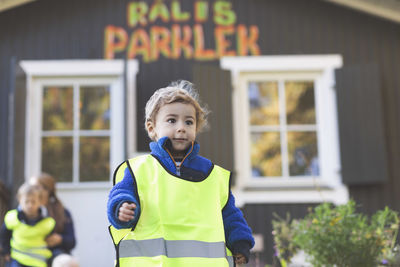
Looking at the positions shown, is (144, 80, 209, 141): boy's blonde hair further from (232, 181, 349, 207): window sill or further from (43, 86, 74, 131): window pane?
(43, 86, 74, 131): window pane

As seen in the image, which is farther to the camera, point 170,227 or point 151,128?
point 151,128

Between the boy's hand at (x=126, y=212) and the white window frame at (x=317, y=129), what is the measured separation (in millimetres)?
4890

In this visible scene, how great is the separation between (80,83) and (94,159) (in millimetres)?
939

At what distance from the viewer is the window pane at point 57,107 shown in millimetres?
7359

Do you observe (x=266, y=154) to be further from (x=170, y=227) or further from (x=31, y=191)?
(x=170, y=227)

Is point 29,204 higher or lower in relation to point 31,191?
lower

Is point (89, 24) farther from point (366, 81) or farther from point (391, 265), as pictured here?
point (391, 265)

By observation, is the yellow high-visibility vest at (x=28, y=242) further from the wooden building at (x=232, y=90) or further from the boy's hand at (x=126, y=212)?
the boy's hand at (x=126, y=212)

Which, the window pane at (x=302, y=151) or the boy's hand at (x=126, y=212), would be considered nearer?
the boy's hand at (x=126, y=212)

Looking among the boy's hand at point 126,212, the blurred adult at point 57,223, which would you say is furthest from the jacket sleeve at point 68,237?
the boy's hand at point 126,212

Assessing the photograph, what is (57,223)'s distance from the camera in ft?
17.9

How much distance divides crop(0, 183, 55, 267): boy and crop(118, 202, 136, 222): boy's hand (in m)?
3.23

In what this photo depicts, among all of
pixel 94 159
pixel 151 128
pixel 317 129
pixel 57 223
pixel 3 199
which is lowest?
pixel 57 223

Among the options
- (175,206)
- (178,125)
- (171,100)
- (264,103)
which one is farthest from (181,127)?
(264,103)
